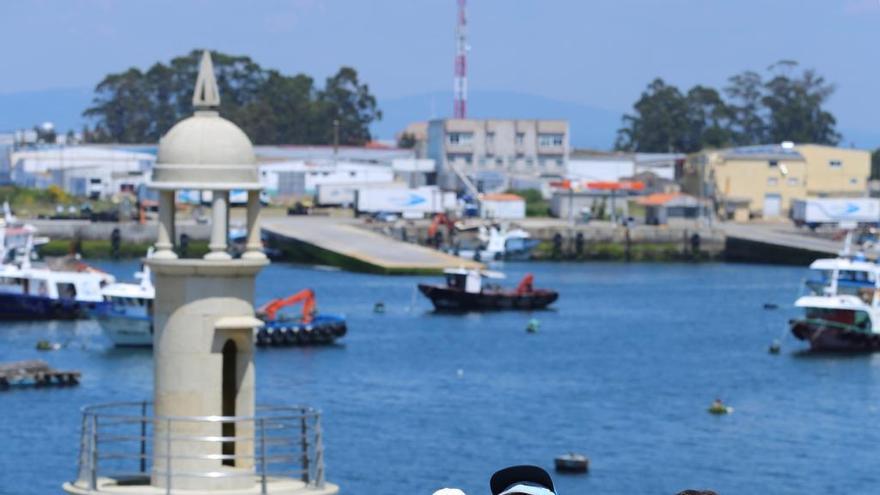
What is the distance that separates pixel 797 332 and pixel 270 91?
109 m

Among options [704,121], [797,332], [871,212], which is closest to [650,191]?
[871,212]

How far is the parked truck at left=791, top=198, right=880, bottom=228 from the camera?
10819 centimetres

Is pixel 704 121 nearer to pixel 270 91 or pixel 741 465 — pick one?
pixel 270 91

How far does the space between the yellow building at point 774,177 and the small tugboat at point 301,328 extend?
58.6 m

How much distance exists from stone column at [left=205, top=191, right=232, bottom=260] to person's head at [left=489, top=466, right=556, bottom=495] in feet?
15.2

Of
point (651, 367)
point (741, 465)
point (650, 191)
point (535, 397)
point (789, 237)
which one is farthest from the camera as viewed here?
point (650, 191)

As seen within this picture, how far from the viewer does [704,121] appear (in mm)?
168625

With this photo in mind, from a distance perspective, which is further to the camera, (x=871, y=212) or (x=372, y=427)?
(x=871, y=212)

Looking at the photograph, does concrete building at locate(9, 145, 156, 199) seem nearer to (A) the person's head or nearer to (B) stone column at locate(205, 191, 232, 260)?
(B) stone column at locate(205, 191, 232, 260)

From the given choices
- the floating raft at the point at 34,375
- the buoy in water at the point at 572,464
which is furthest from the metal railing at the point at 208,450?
the floating raft at the point at 34,375

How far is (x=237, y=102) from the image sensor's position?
166000 mm

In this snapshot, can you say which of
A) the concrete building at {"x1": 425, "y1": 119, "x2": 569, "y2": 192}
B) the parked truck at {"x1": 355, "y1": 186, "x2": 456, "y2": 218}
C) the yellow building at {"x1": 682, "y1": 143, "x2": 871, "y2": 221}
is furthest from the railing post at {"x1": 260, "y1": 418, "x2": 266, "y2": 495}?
the concrete building at {"x1": 425, "y1": 119, "x2": 569, "y2": 192}

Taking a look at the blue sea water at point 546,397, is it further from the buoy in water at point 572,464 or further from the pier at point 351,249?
the pier at point 351,249

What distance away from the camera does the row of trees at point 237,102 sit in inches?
6344
